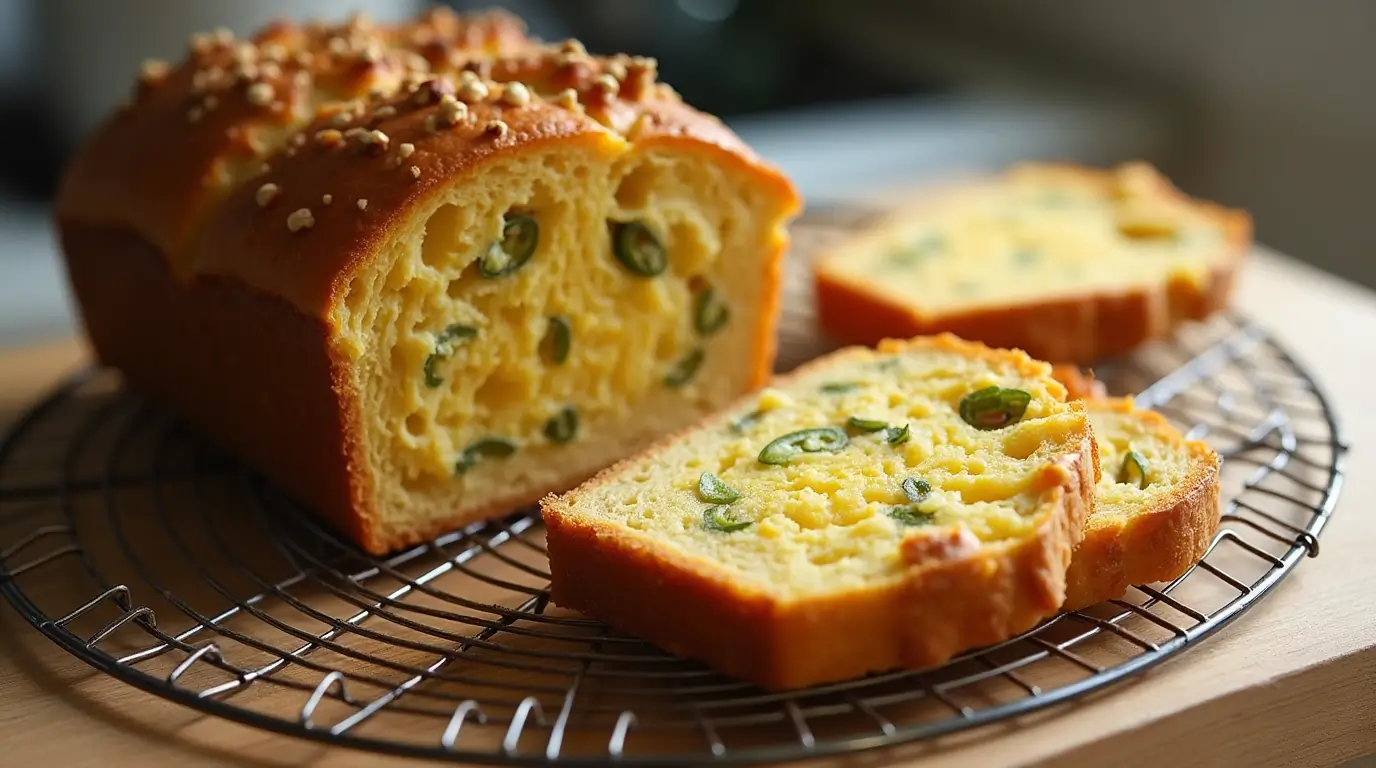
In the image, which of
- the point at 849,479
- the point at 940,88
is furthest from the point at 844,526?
the point at 940,88

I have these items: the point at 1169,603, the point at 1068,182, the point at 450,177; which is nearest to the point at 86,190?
the point at 450,177

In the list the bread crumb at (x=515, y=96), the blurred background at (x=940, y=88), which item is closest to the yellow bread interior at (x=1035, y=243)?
the blurred background at (x=940, y=88)

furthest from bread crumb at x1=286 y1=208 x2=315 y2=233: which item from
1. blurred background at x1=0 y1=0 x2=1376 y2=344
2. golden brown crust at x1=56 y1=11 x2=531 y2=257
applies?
blurred background at x1=0 y1=0 x2=1376 y2=344

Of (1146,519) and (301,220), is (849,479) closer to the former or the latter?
(1146,519)

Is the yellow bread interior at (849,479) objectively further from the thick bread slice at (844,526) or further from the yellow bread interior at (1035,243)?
the yellow bread interior at (1035,243)

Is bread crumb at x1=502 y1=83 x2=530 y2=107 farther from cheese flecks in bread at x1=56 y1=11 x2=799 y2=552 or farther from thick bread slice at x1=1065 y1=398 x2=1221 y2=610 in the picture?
thick bread slice at x1=1065 y1=398 x2=1221 y2=610
